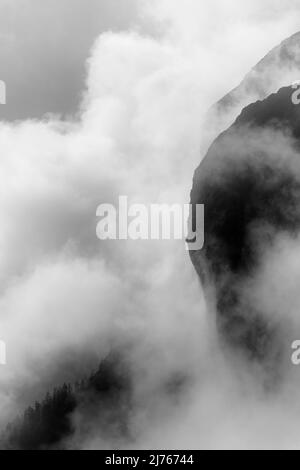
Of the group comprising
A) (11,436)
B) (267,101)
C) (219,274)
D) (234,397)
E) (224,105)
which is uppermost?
(224,105)

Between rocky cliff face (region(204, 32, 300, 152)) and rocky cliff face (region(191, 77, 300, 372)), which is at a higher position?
rocky cliff face (region(204, 32, 300, 152))

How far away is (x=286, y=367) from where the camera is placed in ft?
141

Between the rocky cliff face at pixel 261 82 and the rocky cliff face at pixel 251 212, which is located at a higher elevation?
the rocky cliff face at pixel 261 82

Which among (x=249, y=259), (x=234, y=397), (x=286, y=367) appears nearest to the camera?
(x=286, y=367)

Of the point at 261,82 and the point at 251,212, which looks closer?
the point at 251,212

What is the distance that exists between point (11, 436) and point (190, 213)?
92702 mm

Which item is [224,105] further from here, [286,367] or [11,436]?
[11,436]

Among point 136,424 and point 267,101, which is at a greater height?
point 267,101

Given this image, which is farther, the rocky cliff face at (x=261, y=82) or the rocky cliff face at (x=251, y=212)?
the rocky cliff face at (x=261, y=82)

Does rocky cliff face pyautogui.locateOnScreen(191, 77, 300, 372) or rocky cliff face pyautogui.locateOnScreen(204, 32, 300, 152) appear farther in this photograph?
rocky cliff face pyautogui.locateOnScreen(204, 32, 300, 152)

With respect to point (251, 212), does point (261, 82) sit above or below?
above

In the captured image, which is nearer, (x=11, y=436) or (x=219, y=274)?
(x=219, y=274)

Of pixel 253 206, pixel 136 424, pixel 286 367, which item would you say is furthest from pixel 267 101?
pixel 136 424
